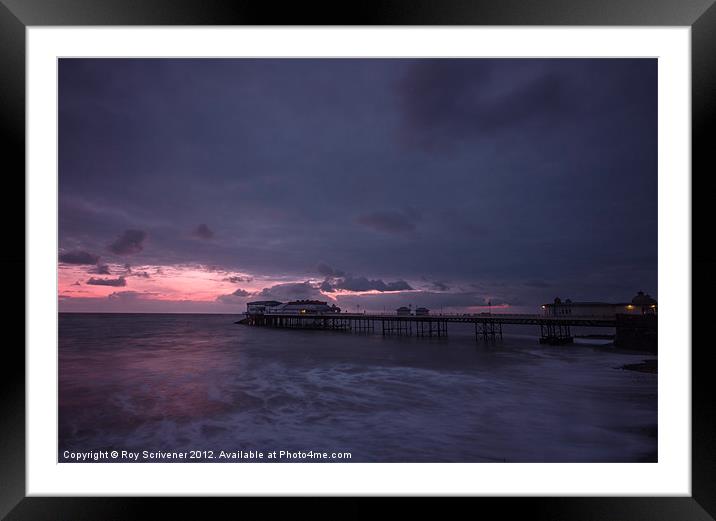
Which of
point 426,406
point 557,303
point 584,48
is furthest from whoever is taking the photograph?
point 557,303

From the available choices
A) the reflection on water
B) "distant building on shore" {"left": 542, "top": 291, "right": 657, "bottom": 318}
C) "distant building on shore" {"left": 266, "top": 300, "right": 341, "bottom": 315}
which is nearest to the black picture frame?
the reflection on water

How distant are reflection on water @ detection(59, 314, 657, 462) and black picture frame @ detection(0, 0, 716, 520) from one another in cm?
206

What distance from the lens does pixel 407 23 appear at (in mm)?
1530

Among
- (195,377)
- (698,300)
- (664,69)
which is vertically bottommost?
(195,377)

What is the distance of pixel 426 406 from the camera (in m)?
5.24

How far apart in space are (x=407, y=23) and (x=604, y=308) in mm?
20448

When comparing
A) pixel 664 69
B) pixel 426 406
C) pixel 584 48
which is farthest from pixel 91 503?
pixel 426 406

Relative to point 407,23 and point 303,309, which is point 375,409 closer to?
point 407,23

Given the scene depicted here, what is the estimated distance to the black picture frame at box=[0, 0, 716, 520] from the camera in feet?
4.93

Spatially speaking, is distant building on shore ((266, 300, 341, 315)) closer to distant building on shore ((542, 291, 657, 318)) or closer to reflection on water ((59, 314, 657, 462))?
distant building on shore ((542, 291, 657, 318))

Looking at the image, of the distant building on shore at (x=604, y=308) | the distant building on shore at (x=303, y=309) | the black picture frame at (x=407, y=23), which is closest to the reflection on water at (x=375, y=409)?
the black picture frame at (x=407, y=23)

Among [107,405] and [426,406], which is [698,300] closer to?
[426,406]

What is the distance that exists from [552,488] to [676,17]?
86.5 inches

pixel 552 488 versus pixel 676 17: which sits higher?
pixel 676 17
